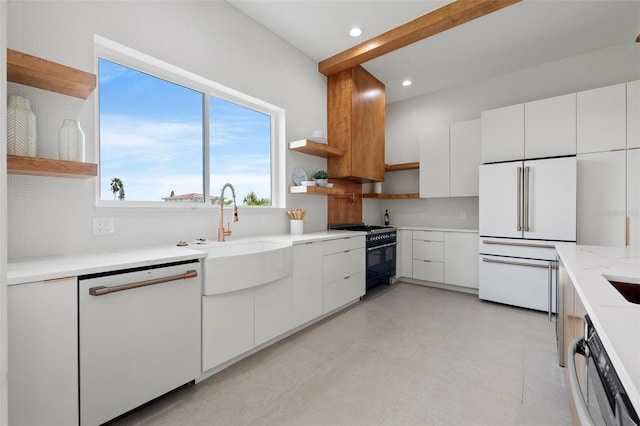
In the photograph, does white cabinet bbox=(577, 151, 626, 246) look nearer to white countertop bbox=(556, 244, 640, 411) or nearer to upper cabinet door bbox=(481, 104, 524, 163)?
upper cabinet door bbox=(481, 104, 524, 163)

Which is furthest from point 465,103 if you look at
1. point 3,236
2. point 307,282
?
point 3,236

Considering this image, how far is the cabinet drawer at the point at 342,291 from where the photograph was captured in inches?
118

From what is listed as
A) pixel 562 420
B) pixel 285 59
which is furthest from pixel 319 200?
pixel 562 420

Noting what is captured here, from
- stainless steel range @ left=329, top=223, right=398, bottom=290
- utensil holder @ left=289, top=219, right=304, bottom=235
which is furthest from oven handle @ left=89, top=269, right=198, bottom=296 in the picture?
stainless steel range @ left=329, top=223, right=398, bottom=290

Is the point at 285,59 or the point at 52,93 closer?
the point at 52,93

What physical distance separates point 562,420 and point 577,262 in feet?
2.95

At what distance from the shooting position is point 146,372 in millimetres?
1569

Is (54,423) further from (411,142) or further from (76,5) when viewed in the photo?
(411,142)

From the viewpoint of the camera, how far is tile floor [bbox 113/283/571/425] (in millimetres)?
1621

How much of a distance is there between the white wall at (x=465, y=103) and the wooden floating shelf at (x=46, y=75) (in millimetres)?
3857

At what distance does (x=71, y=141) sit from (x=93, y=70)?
58 cm

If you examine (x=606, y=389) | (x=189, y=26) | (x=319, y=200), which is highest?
(x=189, y=26)

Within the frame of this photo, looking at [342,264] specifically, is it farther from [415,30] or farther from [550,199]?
[415,30]

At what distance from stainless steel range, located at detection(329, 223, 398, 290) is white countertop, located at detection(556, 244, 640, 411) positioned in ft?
7.10
